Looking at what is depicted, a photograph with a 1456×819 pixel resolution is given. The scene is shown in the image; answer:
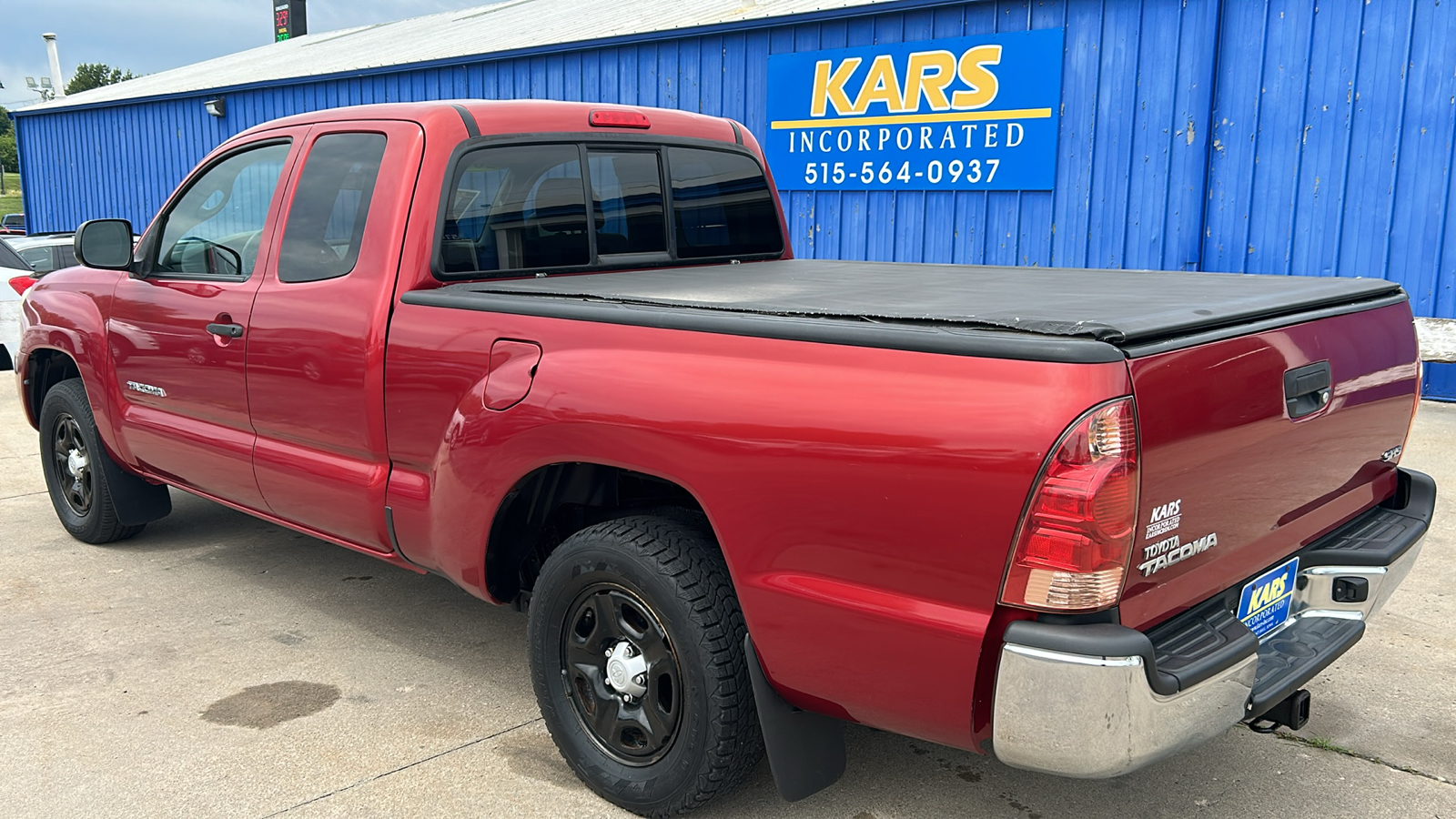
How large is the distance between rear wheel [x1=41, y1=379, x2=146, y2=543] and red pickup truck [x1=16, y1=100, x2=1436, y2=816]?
2.32ft

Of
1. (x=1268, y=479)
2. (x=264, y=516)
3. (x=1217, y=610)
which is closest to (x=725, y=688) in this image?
(x=1217, y=610)

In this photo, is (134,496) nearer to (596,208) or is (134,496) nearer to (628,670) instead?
(596,208)

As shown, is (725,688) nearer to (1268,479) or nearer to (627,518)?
(627,518)

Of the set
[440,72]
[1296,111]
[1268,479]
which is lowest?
[1268,479]

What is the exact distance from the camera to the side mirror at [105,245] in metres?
4.45

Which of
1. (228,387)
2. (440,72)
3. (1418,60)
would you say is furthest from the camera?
(440,72)

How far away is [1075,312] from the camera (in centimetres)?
239

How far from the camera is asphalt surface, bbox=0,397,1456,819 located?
2.96 meters

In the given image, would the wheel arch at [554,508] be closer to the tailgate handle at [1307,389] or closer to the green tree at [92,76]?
the tailgate handle at [1307,389]

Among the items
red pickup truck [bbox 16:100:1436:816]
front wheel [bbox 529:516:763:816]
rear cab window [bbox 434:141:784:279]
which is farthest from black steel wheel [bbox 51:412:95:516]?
front wheel [bbox 529:516:763:816]

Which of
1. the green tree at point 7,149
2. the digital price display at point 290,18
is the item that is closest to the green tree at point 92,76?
the green tree at point 7,149

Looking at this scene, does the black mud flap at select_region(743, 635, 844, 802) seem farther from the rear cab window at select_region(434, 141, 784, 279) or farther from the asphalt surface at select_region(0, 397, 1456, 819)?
the rear cab window at select_region(434, 141, 784, 279)

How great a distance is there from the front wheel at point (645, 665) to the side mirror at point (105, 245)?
2659 millimetres

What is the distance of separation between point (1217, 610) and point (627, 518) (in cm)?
140
